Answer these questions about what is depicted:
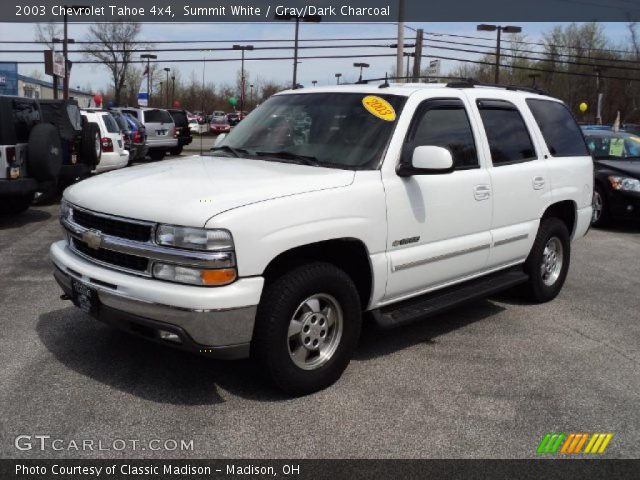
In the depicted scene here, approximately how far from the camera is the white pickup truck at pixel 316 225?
331 cm

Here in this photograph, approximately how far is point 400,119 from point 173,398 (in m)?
2.33

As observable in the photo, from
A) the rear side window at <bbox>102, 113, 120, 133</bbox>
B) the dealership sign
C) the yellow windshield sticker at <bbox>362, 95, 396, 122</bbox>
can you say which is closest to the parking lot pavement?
the yellow windshield sticker at <bbox>362, 95, 396, 122</bbox>

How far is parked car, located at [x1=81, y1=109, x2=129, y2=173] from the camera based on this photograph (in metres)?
14.5

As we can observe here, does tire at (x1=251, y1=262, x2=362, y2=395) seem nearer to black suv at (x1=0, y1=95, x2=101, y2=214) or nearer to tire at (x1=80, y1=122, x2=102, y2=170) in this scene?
black suv at (x1=0, y1=95, x2=101, y2=214)

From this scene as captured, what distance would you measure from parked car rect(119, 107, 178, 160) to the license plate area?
2059cm

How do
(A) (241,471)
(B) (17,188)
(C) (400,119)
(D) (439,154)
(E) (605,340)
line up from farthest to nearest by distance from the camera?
1. (B) (17,188)
2. (E) (605,340)
3. (C) (400,119)
4. (D) (439,154)
5. (A) (241,471)

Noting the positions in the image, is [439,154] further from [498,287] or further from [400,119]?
[498,287]

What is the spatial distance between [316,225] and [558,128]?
11.5 ft

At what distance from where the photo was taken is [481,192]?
4.75 m

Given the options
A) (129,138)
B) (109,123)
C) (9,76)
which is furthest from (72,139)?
(9,76)

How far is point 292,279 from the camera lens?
3.55 metres

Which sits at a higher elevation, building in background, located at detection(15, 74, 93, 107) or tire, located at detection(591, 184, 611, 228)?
building in background, located at detection(15, 74, 93, 107)

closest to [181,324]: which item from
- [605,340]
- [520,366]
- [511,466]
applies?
[511,466]
